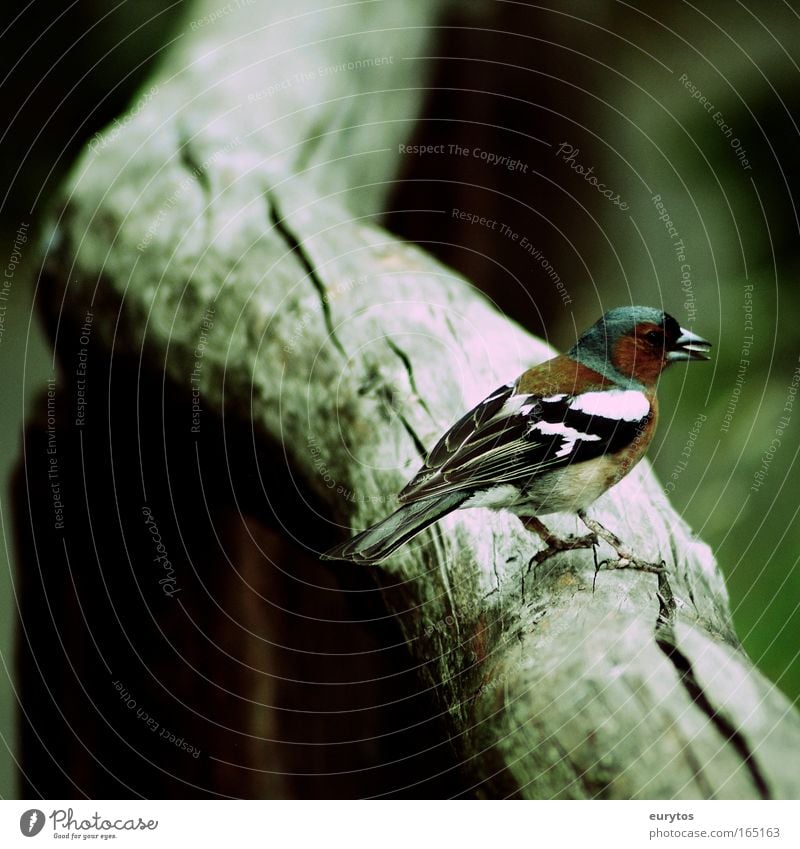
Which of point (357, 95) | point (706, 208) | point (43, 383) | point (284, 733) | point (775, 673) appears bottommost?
point (775, 673)

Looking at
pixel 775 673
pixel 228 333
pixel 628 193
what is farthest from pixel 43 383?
pixel 775 673

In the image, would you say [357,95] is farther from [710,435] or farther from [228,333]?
[710,435]
